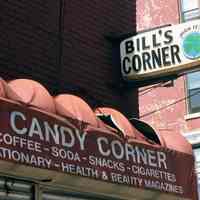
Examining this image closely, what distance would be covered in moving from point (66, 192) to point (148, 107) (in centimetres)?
2109

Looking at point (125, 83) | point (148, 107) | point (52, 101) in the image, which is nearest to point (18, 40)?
point (52, 101)

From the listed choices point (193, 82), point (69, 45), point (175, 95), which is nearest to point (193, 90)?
point (193, 82)

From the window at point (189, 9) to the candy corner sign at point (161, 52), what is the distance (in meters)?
16.7

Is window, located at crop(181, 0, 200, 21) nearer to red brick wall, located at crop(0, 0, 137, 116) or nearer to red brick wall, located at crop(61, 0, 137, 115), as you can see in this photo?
red brick wall, located at crop(0, 0, 137, 116)

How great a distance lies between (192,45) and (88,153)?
2733 mm

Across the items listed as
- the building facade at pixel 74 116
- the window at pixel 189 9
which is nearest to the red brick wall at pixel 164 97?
the window at pixel 189 9

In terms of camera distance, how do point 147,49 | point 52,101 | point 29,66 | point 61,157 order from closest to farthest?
point 61,157 < point 52,101 < point 29,66 < point 147,49

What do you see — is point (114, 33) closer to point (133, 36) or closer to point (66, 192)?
point (133, 36)

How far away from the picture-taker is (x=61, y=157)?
6297 mm

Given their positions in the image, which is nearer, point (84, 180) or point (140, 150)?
point (84, 180)

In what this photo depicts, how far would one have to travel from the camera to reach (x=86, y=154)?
6.59 m

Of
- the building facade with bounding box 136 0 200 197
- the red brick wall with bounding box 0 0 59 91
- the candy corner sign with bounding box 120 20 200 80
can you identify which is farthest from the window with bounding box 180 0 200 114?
the red brick wall with bounding box 0 0 59 91

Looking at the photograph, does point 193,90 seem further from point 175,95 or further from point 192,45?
point 192,45

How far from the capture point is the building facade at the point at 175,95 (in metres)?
24.7
